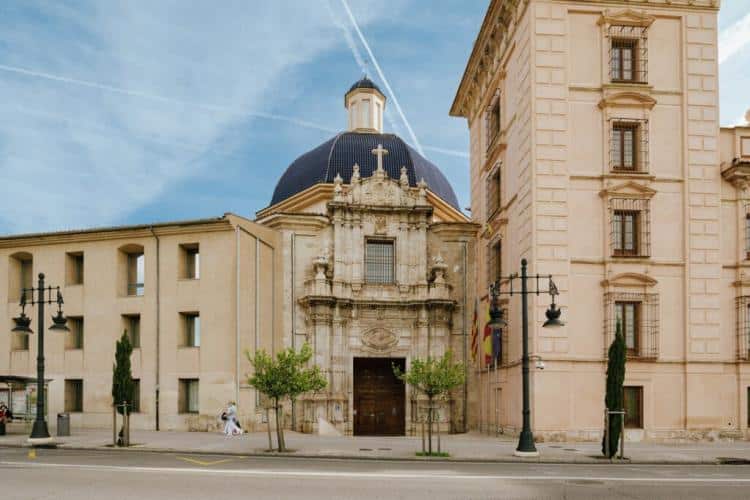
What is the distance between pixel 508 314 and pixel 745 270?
9.51 m

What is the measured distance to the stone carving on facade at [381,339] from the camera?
3938cm

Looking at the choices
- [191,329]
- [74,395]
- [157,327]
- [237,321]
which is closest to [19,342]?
[74,395]

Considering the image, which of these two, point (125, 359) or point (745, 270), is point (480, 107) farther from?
point (125, 359)

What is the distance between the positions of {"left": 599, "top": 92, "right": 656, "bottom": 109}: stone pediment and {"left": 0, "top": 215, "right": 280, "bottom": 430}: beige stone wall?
648 inches

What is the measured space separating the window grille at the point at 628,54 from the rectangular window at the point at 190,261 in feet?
64.7

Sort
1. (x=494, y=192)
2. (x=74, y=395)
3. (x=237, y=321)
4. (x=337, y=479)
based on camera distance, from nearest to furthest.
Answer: (x=337, y=479)
(x=237, y=321)
(x=74, y=395)
(x=494, y=192)

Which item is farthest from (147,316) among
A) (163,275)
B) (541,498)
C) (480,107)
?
(541,498)

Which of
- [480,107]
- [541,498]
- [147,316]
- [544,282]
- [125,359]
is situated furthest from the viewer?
[480,107]

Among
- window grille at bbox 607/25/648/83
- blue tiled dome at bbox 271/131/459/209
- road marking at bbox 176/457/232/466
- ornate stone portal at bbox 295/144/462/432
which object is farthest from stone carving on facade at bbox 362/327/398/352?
road marking at bbox 176/457/232/466

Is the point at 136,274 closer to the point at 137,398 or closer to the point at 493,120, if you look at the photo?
the point at 137,398

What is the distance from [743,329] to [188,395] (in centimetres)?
2367

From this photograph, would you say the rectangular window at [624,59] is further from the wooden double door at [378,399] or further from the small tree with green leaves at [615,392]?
the wooden double door at [378,399]

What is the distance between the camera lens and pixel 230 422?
33531 millimetres

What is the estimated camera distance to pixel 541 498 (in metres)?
15.8
